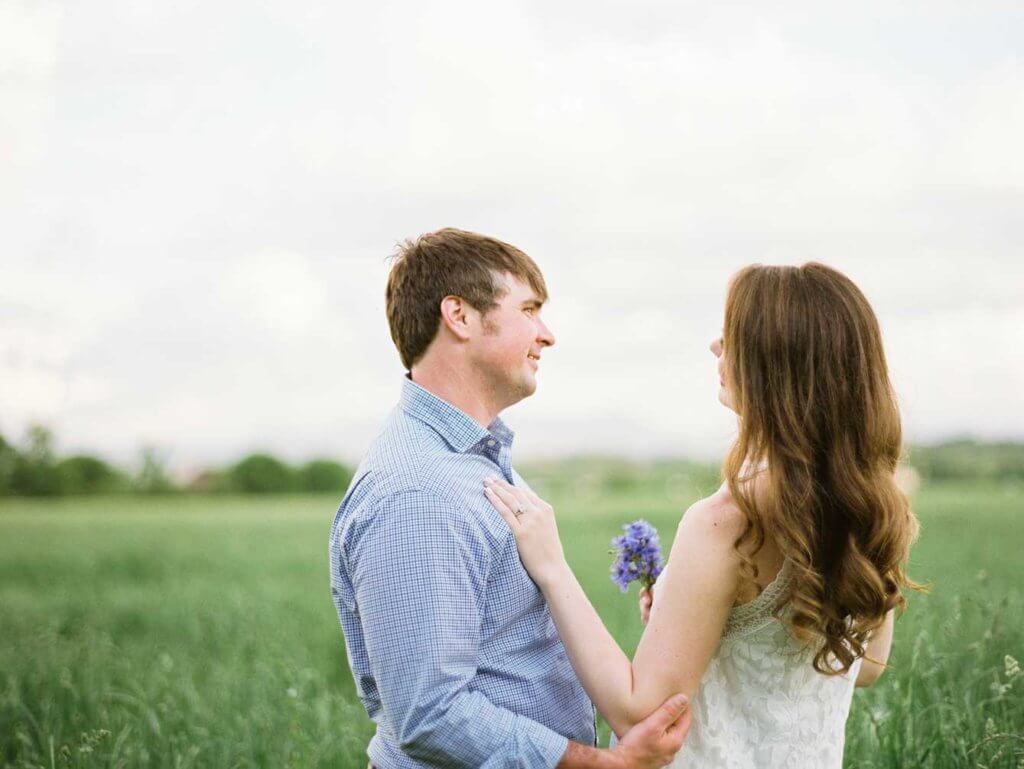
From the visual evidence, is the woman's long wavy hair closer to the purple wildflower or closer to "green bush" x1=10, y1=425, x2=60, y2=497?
the purple wildflower

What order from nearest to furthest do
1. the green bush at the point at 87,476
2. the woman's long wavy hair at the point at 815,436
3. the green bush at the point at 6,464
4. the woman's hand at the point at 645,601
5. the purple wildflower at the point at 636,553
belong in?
the woman's long wavy hair at the point at 815,436, the purple wildflower at the point at 636,553, the woman's hand at the point at 645,601, the green bush at the point at 6,464, the green bush at the point at 87,476

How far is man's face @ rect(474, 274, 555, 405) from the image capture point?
127 inches

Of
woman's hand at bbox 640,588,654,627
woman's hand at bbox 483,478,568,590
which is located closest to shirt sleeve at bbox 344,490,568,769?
woman's hand at bbox 483,478,568,590

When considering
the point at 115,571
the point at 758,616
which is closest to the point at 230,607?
the point at 115,571

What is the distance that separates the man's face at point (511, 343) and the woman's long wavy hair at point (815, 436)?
29.3 inches

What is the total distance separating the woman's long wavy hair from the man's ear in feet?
2.82

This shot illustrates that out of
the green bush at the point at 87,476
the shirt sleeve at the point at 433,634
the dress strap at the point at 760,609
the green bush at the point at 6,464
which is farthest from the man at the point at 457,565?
the green bush at the point at 87,476

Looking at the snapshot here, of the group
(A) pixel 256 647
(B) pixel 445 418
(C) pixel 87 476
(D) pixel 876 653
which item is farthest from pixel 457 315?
(C) pixel 87 476

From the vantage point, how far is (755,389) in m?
2.72

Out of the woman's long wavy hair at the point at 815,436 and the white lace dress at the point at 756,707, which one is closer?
the woman's long wavy hair at the point at 815,436

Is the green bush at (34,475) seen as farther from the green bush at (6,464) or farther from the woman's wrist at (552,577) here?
the woman's wrist at (552,577)

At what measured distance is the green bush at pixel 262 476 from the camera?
112ft

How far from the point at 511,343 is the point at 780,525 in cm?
104

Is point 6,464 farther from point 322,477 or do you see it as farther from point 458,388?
point 458,388
